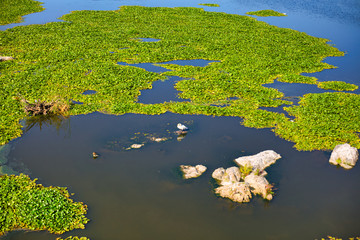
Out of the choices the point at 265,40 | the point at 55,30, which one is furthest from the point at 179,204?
the point at 55,30

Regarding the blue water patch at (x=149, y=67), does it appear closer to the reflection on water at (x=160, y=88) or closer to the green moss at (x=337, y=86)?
the reflection on water at (x=160, y=88)

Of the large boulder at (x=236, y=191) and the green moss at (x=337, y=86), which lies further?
the green moss at (x=337, y=86)

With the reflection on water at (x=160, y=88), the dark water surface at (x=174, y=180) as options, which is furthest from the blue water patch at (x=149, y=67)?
the dark water surface at (x=174, y=180)

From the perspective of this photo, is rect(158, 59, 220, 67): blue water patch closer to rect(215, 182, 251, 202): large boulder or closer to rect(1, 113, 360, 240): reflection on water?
rect(1, 113, 360, 240): reflection on water

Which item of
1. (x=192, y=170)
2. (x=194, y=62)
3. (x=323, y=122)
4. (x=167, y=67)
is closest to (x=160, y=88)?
(x=167, y=67)

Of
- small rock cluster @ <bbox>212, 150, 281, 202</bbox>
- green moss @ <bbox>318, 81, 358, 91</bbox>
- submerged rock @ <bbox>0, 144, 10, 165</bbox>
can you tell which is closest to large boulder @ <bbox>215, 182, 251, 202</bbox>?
small rock cluster @ <bbox>212, 150, 281, 202</bbox>

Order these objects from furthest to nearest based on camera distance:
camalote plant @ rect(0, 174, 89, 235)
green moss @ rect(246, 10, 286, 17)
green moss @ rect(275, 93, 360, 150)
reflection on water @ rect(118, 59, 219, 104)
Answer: green moss @ rect(246, 10, 286, 17) → reflection on water @ rect(118, 59, 219, 104) → green moss @ rect(275, 93, 360, 150) → camalote plant @ rect(0, 174, 89, 235)
